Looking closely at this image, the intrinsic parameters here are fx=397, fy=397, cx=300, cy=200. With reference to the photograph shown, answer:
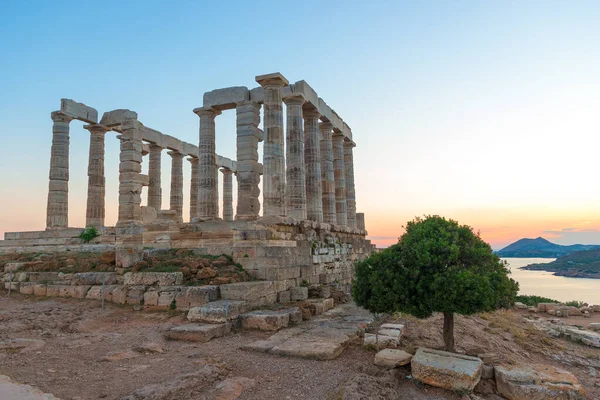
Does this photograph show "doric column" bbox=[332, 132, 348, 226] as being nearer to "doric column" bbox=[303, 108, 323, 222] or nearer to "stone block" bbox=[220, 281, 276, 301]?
"doric column" bbox=[303, 108, 323, 222]

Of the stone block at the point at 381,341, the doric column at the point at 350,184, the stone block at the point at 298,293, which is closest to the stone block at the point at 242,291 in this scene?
the stone block at the point at 298,293

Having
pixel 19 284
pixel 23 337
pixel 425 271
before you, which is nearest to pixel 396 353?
pixel 425 271

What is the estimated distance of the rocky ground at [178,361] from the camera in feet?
19.7

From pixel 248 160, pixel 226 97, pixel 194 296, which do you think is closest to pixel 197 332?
pixel 194 296

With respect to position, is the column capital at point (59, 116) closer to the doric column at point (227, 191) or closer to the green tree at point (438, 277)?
the doric column at point (227, 191)

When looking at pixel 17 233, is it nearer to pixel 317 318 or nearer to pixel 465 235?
pixel 317 318

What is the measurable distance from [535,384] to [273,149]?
14028 millimetres

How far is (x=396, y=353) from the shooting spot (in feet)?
24.5

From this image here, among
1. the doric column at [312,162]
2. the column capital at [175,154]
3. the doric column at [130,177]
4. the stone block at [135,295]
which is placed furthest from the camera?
the column capital at [175,154]

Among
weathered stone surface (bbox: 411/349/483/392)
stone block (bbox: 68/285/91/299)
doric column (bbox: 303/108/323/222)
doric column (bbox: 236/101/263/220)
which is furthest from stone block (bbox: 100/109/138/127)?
weathered stone surface (bbox: 411/349/483/392)

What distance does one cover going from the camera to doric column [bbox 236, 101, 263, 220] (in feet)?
62.1

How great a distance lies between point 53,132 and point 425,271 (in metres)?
25.7

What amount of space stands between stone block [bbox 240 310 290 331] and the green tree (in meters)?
2.47

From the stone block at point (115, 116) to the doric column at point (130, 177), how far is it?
5.74 feet
